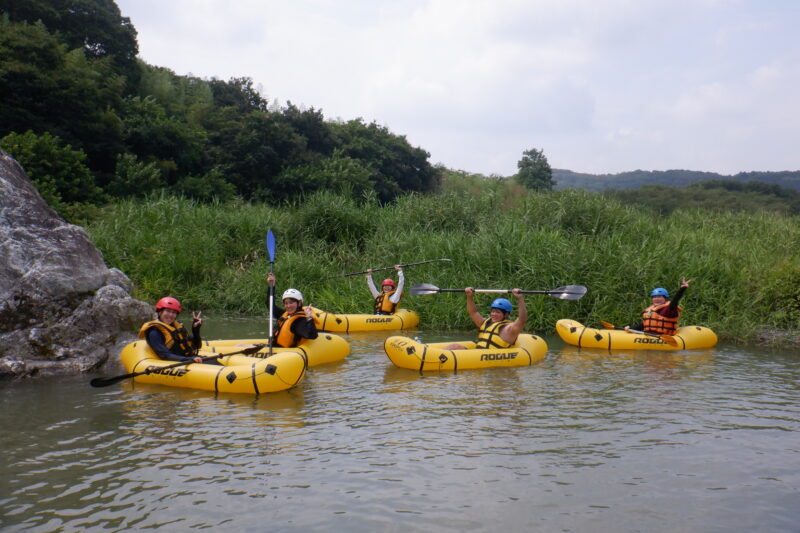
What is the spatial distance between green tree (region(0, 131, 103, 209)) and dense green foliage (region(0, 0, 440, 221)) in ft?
0.17

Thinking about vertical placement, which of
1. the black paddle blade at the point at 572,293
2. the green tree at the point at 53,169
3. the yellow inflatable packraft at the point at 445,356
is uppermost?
the green tree at the point at 53,169

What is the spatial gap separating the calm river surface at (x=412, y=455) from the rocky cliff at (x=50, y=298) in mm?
408

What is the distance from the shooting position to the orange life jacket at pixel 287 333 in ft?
22.3

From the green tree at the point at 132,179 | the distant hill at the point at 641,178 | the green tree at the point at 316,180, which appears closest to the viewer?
the green tree at the point at 132,179

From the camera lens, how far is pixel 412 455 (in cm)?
409

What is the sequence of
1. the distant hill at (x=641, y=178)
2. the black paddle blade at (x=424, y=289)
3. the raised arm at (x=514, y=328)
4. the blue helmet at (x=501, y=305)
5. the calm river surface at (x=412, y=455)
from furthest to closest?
the distant hill at (x=641, y=178), the black paddle blade at (x=424, y=289), the blue helmet at (x=501, y=305), the raised arm at (x=514, y=328), the calm river surface at (x=412, y=455)

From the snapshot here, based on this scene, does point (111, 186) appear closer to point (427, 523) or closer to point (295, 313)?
point (295, 313)

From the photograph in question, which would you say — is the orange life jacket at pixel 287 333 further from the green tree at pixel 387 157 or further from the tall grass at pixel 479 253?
the green tree at pixel 387 157

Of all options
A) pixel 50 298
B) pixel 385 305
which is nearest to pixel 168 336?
pixel 50 298

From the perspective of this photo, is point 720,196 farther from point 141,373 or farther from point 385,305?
→ point 141,373

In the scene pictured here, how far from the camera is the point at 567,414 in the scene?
4992mm

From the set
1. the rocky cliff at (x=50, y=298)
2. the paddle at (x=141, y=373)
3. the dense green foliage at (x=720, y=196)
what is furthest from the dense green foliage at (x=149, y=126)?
the dense green foliage at (x=720, y=196)

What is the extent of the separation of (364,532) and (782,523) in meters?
2.00

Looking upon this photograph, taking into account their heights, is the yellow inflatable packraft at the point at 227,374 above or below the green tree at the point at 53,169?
below
